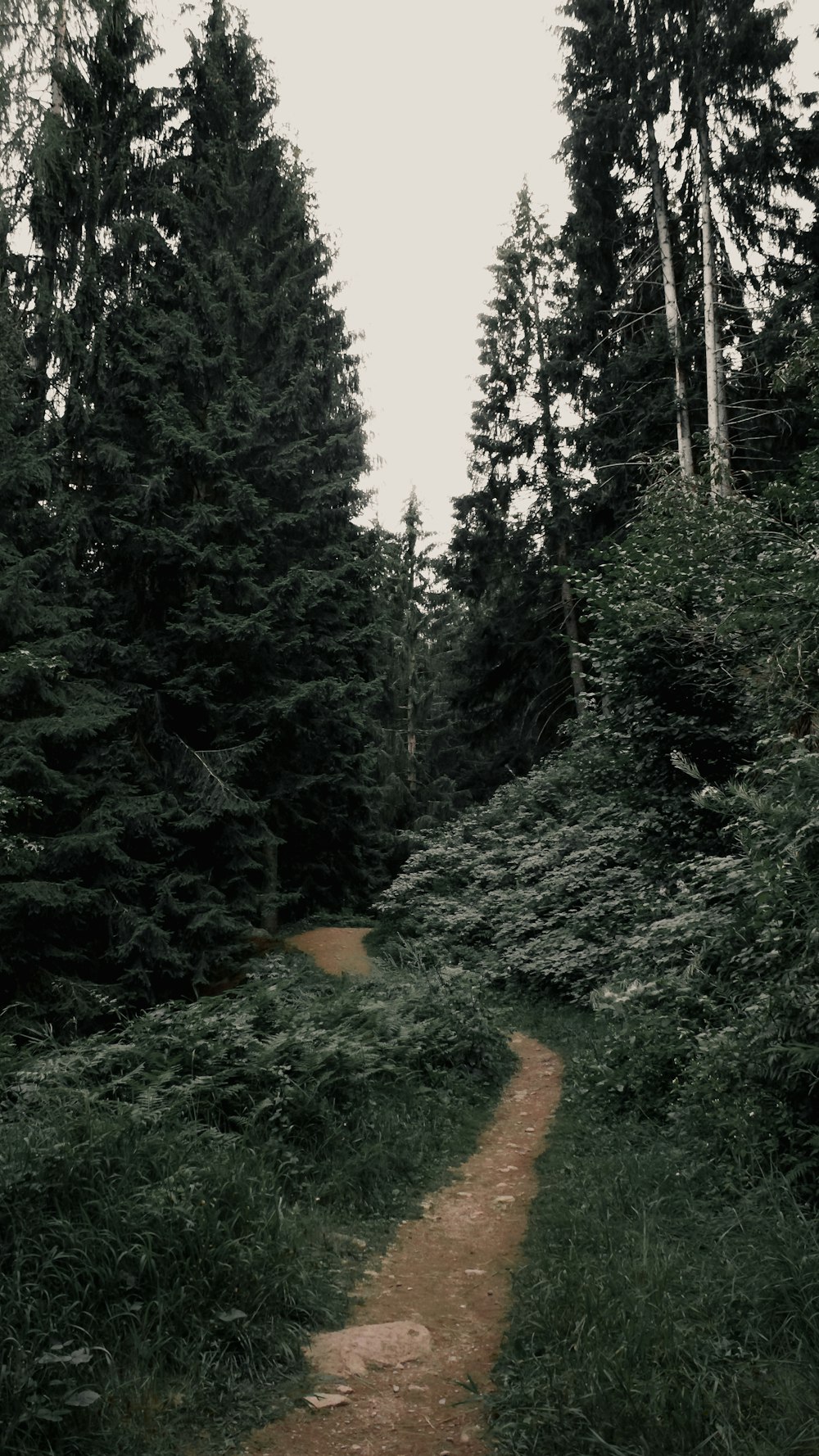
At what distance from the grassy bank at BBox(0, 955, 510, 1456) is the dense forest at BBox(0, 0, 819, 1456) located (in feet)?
0.08

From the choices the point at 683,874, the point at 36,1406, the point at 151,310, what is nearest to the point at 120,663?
the point at 151,310

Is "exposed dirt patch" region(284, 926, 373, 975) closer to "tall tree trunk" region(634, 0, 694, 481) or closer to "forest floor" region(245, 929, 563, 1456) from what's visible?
"forest floor" region(245, 929, 563, 1456)

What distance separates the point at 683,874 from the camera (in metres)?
10.1

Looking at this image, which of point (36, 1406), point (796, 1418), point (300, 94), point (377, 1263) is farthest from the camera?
point (300, 94)

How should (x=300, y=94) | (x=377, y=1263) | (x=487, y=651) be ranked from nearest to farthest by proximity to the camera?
(x=377, y=1263) < (x=300, y=94) < (x=487, y=651)

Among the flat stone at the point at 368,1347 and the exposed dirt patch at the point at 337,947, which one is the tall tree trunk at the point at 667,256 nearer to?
the exposed dirt patch at the point at 337,947

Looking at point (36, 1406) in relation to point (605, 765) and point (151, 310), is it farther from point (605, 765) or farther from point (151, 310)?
point (151, 310)

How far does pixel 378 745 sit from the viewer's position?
2647 cm

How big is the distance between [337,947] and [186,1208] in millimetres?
13827

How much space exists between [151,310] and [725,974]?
16.2 m

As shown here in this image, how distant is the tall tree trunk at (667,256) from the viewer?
15.7 meters

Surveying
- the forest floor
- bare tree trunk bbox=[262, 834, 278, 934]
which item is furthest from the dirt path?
bare tree trunk bbox=[262, 834, 278, 934]

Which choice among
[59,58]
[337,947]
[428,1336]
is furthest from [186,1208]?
[59,58]

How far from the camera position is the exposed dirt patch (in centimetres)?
1605
